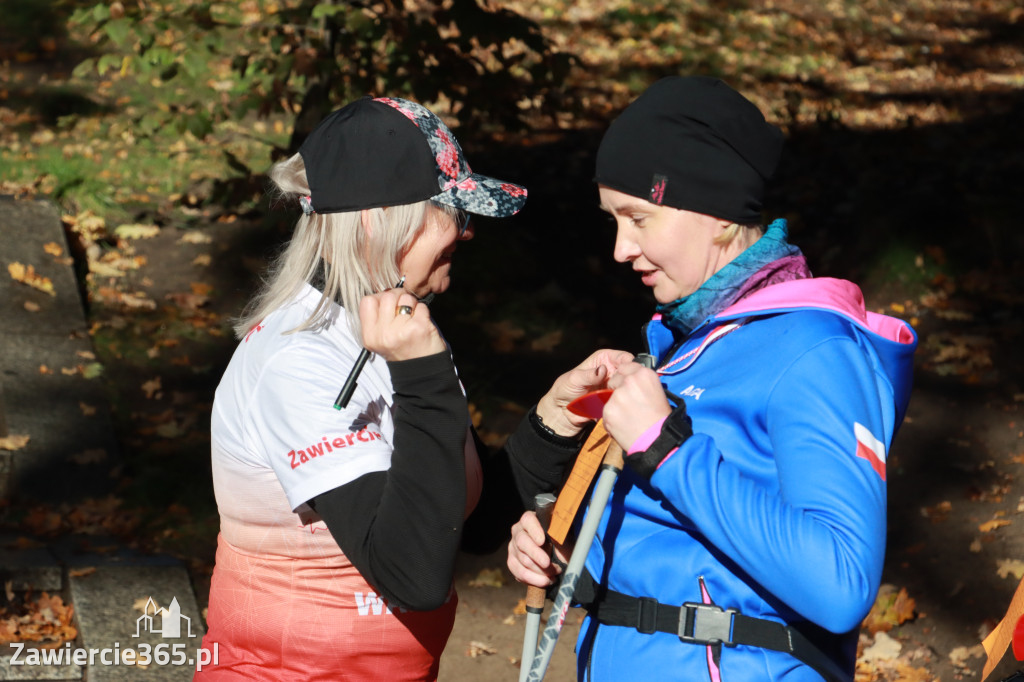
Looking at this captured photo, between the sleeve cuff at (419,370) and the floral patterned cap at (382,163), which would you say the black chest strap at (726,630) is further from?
the floral patterned cap at (382,163)

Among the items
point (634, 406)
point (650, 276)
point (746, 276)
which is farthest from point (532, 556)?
point (746, 276)

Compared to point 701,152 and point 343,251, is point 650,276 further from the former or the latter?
point 343,251

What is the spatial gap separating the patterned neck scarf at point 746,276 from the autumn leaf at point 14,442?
17.6 ft

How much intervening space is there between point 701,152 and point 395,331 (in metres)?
0.80

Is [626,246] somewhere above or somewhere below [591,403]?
above

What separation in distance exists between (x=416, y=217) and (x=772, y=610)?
126 cm

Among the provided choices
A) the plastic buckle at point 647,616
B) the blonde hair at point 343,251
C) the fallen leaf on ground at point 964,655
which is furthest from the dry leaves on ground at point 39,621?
the fallen leaf on ground at point 964,655

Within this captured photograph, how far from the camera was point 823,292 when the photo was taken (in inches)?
81.4

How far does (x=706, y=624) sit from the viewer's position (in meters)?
1.96

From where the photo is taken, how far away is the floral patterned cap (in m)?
2.37

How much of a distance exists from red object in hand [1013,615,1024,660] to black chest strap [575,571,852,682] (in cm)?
43

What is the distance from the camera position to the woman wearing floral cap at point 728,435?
5.83ft

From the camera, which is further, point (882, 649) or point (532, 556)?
point (882, 649)

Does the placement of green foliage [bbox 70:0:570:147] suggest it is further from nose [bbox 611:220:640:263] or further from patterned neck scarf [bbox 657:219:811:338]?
patterned neck scarf [bbox 657:219:811:338]
